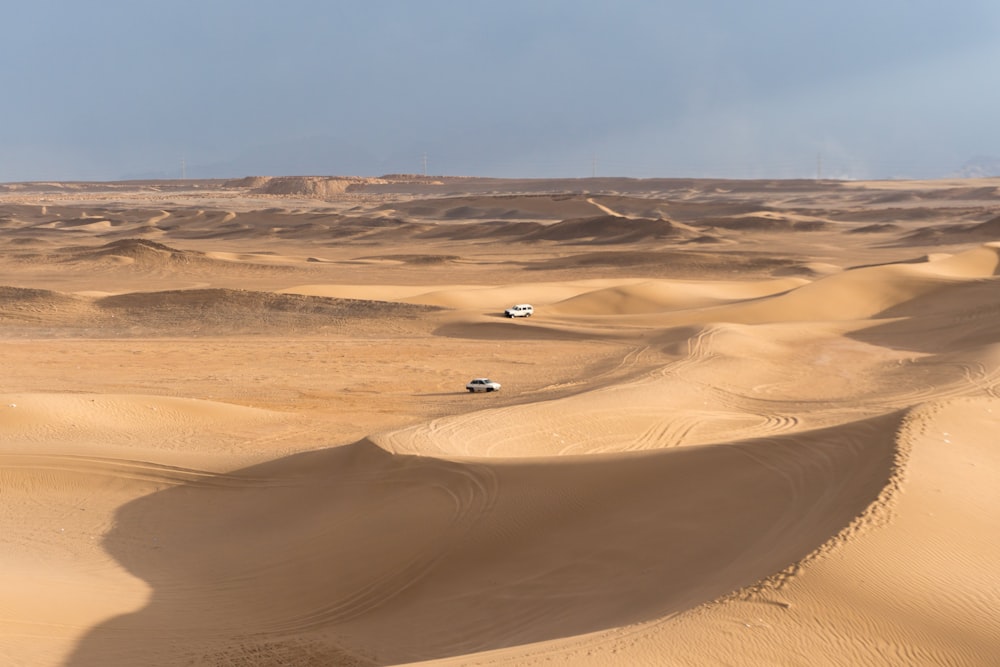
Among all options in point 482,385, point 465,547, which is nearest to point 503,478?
point 465,547

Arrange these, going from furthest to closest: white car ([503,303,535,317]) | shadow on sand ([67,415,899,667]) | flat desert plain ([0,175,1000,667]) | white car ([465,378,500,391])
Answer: white car ([503,303,535,317]), white car ([465,378,500,391]), shadow on sand ([67,415,899,667]), flat desert plain ([0,175,1000,667])

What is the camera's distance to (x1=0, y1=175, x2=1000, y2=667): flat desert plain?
8070mm

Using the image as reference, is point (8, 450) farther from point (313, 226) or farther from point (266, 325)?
point (313, 226)

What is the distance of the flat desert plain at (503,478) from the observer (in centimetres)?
807

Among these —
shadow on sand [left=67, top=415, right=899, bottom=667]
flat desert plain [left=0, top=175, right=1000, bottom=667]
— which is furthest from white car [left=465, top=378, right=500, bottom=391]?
shadow on sand [left=67, top=415, right=899, bottom=667]

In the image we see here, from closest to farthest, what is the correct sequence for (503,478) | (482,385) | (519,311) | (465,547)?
(465,547) < (503,478) < (482,385) < (519,311)

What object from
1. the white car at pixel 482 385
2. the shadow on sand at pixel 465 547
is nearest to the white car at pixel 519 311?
the white car at pixel 482 385

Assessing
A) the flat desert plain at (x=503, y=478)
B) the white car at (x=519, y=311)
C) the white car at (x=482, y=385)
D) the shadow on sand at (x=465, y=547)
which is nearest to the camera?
the flat desert plain at (x=503, y=478)

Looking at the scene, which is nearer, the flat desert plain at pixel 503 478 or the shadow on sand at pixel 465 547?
the flat desert plain at pixel 503 478

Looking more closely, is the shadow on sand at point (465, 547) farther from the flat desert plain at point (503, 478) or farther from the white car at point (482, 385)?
the white car at point (482, 385)

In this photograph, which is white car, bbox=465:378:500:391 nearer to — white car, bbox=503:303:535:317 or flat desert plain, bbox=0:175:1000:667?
flat desert plain, bbox=0:175:1000:667

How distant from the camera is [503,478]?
39.7 feet

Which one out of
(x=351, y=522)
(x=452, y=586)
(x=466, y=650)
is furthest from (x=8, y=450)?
(x=466, y=650)

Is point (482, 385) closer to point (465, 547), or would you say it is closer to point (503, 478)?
point (503, 478)
